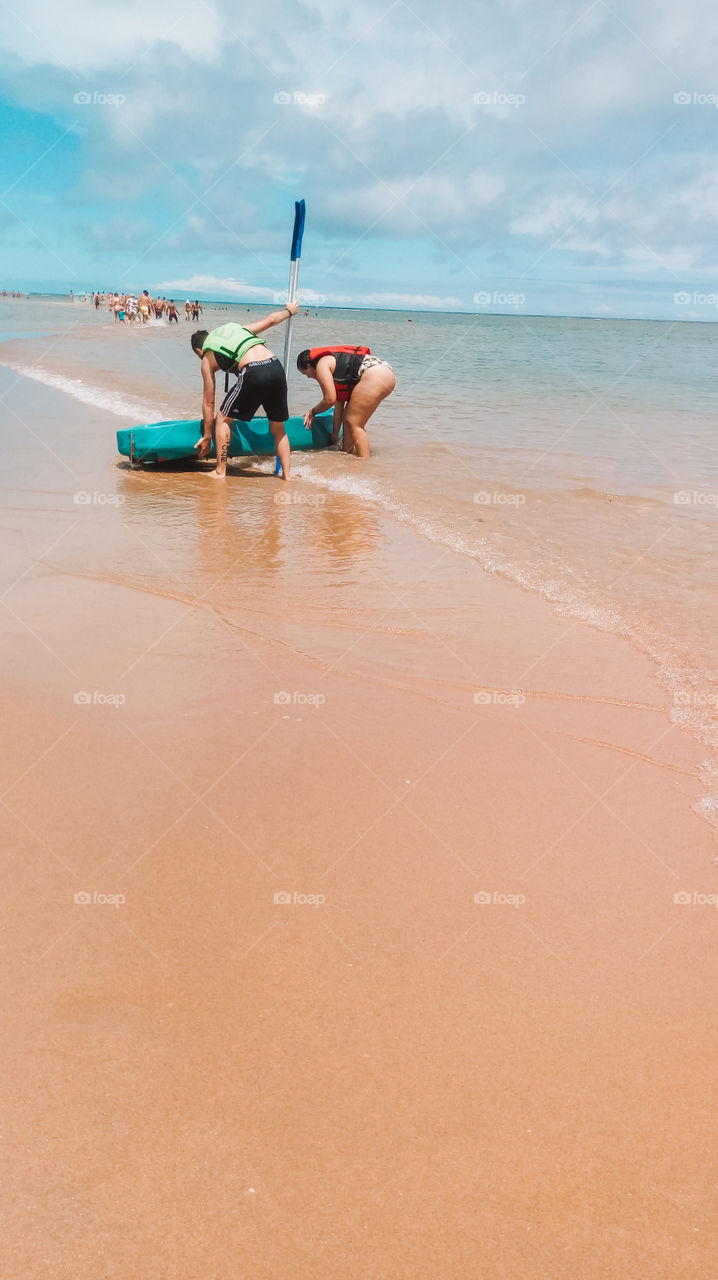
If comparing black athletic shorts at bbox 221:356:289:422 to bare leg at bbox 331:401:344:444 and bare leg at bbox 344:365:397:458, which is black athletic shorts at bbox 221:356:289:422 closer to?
bare leg at bbox 344:365:397:458

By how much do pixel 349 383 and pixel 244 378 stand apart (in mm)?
1923

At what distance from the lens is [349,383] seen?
9.90 meters

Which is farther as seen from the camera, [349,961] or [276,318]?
[276,318]

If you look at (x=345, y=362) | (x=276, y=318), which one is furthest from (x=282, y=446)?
(x=345, y=362)

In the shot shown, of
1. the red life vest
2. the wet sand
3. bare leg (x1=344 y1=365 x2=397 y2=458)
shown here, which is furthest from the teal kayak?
the wet sand

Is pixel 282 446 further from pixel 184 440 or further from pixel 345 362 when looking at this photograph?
pixel 345 362

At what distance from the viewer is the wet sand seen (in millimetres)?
1758

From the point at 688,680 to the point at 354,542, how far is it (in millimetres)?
3042

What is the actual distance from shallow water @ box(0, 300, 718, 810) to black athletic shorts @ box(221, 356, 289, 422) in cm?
76

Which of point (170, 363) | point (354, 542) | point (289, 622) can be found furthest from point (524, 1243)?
point (170, 363)

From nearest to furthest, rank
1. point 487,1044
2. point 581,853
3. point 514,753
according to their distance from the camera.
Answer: point 487,1044, point 581,853, point 514,753

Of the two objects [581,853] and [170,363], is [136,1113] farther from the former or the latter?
[170,363]

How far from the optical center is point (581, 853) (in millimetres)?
2869

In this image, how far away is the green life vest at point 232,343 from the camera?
27.3 ft
